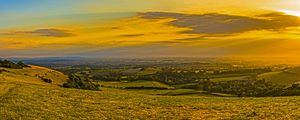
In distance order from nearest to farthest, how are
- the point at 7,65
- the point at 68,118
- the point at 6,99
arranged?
the point at 68,118
the point at 6,99
the point at 7,65

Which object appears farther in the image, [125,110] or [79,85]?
[79,85]

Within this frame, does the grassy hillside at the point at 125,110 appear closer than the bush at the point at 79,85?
Yes

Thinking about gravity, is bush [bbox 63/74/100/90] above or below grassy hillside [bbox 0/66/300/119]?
below

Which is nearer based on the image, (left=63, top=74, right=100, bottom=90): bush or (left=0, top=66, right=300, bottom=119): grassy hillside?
(left=0, top=66, right=300, bottom=119): grassy hillside

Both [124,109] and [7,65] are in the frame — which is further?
[7,65]

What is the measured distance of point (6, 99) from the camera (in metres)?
32.6

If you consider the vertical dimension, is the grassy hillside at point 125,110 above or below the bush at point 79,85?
above

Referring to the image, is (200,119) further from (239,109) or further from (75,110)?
(75,110)

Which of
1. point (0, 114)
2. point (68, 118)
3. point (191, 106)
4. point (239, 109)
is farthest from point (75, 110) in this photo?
point (239, 109)

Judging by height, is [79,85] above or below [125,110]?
below

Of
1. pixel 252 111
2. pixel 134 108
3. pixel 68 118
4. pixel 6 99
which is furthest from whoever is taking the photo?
pixel 6 99

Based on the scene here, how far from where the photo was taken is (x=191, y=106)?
32438mm

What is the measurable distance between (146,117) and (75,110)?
5.78 meters

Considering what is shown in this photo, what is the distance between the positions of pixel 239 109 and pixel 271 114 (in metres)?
3.44
